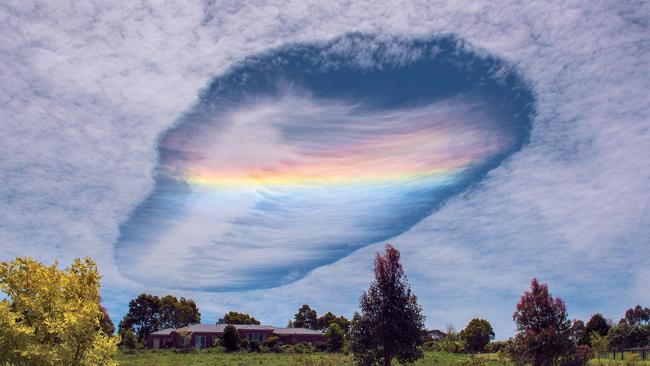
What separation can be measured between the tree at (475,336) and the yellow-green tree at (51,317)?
80.0 metres

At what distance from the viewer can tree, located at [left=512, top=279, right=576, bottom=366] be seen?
92.6 feet

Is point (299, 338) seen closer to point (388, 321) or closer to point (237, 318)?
point (237, 318)

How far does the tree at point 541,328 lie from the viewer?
28.2 meters

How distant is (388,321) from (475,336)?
78416 mm

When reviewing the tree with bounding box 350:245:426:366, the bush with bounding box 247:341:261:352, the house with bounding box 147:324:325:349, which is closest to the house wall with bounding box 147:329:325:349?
the house with bounding box 147:324:325:349

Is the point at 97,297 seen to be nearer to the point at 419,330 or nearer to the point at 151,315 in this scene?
the point at 419,330

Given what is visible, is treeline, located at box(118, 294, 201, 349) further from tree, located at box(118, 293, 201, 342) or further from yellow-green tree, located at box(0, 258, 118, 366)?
yellow-green tree, located at box(0, 258, 118, 366)

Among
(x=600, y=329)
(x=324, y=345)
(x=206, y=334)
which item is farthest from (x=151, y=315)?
(x=600, y=329)

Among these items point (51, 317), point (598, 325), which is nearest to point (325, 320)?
point (598, 325)

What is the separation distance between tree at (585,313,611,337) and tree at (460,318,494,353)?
757 inches

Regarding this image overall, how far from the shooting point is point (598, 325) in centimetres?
10081

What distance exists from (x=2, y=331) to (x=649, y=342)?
327ft

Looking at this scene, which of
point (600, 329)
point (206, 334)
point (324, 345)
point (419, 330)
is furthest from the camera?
point (600, 329)

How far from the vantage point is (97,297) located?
733 inches
